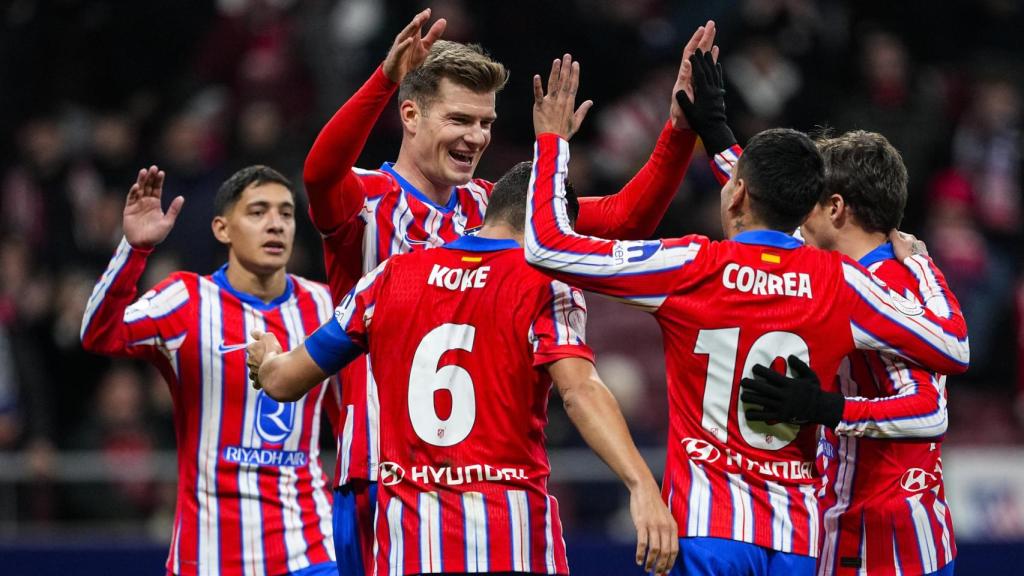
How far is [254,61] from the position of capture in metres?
12.1

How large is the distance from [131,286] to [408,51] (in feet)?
5.39

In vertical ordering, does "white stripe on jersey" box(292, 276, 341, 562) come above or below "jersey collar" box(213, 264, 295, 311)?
below

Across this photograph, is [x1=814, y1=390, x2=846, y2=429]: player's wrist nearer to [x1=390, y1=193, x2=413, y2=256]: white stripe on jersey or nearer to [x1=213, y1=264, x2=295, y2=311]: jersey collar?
[x1=390, y1=193, x2=413, y2=256]: white stripe on jersey

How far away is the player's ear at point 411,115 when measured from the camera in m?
5.25

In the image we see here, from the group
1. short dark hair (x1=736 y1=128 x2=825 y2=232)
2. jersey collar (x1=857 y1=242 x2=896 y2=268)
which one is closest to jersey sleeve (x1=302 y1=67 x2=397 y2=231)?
short dark hair (x1=736 y1=128 x2=825 y2=232)

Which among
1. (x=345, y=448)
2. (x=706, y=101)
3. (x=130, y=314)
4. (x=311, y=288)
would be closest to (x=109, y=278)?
(x=130, y=314)

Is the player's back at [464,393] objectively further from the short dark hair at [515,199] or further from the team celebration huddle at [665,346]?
the short dark hair at [515,199]

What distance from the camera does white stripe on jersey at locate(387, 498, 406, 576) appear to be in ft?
15.1

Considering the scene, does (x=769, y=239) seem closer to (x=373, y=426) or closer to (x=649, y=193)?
(x=649, y=193)

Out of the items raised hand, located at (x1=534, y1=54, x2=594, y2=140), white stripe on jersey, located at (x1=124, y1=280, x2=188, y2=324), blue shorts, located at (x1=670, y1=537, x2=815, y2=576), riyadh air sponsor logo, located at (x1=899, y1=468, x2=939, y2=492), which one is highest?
raised hand, located at (x1=534, y1=54, x2=594, y2=140)

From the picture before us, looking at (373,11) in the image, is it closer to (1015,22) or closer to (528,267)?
(1015,22)

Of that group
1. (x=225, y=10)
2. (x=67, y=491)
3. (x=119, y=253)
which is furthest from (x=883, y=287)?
(x=225, y=10)

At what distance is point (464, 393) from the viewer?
4535 millimetres

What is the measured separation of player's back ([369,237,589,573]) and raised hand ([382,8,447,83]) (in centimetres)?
67
